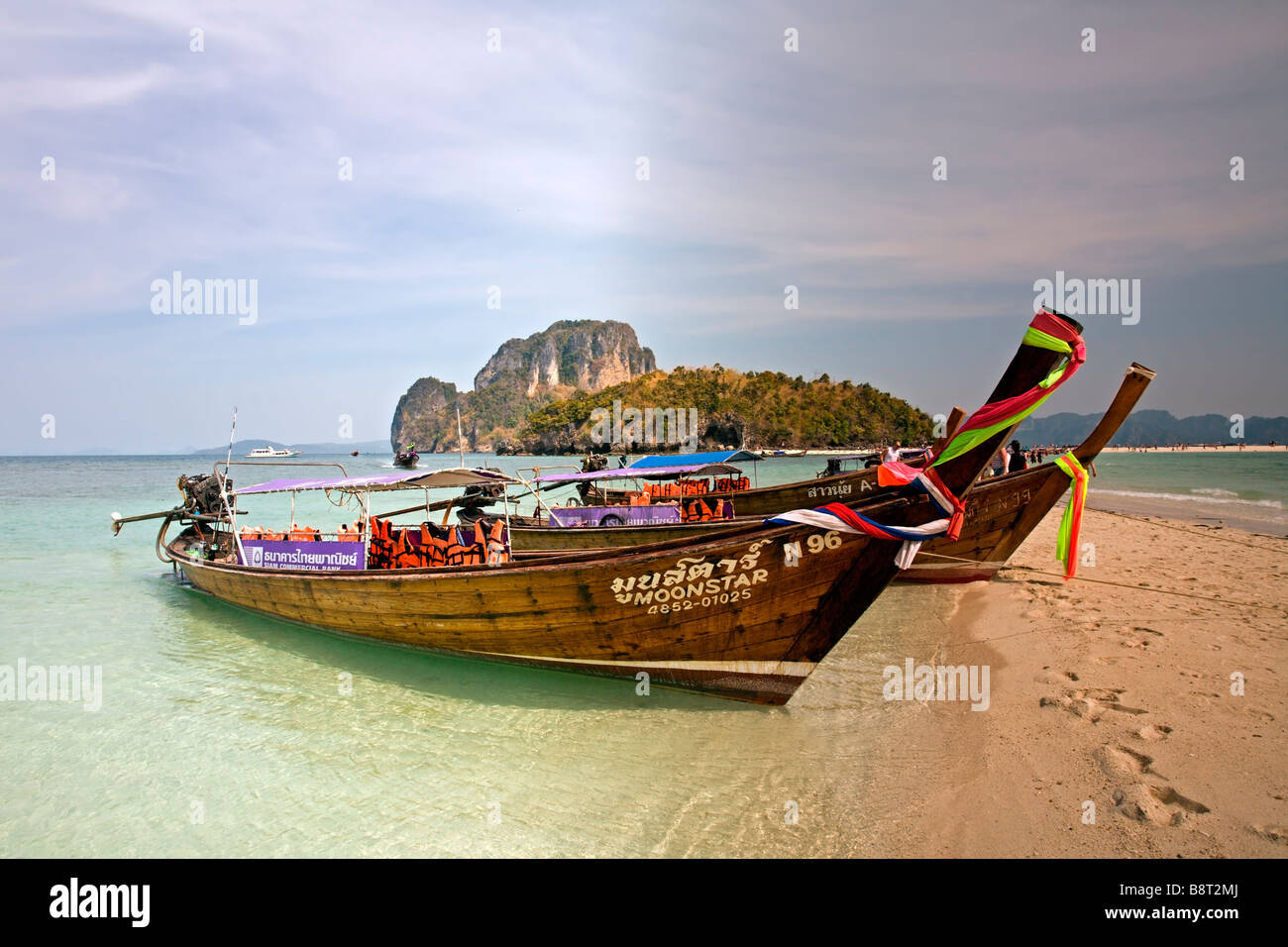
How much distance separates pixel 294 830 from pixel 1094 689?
6695mm

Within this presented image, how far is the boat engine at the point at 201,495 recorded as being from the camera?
547 inches

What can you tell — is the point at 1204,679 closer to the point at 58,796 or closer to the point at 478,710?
the point at 478,710

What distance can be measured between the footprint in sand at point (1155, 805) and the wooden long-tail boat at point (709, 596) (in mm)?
2000

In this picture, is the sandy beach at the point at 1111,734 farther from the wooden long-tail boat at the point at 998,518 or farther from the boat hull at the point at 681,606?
the wooden long-tail boat at the point at 998,518

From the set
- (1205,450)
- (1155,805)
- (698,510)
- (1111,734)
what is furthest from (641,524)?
(1205,450)

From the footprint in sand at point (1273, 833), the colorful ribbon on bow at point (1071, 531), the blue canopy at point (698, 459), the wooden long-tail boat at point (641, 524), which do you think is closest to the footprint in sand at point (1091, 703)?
the colorful ribbon on bow at point (1071, 531)

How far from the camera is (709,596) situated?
5598mm

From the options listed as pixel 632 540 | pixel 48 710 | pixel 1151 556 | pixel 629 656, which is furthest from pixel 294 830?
pixel 1151 556

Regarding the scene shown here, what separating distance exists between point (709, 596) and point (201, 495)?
13251 millimetres

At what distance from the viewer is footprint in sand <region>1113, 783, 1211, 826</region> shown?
3.68m

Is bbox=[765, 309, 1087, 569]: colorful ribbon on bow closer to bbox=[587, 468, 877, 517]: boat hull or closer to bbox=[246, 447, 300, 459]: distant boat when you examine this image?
bbox=[587, 468, 877, 517]: boat hull

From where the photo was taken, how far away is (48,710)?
7035 mm

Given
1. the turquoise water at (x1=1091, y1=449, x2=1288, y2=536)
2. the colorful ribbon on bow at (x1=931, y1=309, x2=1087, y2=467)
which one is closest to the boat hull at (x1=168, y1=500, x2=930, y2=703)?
the colorful ribbon on bow at (x1=931, y1=309, x2=1087, y2=467)
